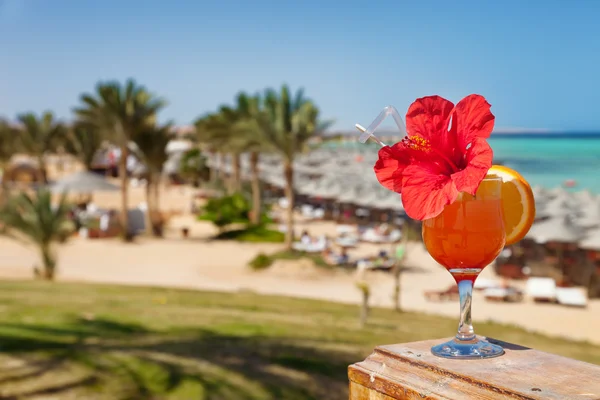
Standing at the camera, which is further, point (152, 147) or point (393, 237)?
point (152, 147)

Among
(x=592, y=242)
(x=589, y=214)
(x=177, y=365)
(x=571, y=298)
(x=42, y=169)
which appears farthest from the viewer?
(x=42, y=169)

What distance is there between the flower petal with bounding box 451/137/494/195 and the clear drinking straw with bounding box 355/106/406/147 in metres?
0.18

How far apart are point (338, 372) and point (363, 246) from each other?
23.1 m

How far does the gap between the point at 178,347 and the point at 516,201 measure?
592cm

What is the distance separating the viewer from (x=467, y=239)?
56.0 inches

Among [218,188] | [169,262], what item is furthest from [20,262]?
[218,188]

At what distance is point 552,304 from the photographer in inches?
737

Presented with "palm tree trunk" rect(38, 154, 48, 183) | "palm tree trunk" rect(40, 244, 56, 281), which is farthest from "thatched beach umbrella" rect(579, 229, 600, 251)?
"palm tree trunk" rect(38, 154, 48, 183)

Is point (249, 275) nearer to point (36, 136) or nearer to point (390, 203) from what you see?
point (390, 203)

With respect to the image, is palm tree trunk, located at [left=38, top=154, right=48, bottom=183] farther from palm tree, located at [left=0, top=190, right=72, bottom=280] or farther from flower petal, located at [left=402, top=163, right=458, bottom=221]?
flower petal, located at [left=402, top=163, right=458, bottom=221]

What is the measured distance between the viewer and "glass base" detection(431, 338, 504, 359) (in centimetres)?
146

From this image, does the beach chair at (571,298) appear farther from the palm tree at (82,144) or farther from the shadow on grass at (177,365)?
the palm tree at (82,144)

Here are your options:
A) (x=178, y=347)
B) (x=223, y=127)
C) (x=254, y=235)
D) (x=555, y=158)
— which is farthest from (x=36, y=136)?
(x=555, y=158)

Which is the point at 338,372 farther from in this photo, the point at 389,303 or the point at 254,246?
the point at 254,246
